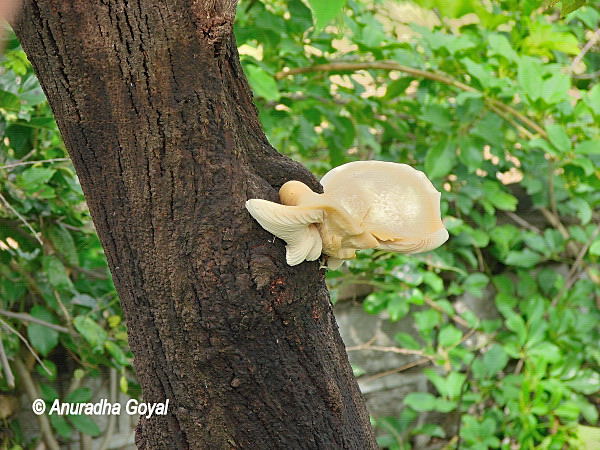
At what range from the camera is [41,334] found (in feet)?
5.63

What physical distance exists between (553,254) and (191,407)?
232cm

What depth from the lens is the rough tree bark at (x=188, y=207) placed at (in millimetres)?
708

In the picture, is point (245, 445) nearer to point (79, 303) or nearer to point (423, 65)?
point (79, 303)

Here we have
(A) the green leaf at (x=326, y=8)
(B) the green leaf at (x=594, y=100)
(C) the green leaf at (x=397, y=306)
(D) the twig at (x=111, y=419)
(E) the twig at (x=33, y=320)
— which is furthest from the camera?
(C) the green leaf at (x=397, y=306)

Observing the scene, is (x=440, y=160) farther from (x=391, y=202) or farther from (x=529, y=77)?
(x=391, y=202)

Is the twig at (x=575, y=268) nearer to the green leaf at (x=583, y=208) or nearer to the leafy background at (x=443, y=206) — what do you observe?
the leafy background at (x=443, y=206)

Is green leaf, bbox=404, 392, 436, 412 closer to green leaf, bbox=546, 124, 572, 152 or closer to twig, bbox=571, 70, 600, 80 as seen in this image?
green leaf, bbox=546, 124, 572, 152

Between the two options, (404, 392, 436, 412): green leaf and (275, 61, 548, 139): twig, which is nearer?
(275, 61, 548, 139): twig

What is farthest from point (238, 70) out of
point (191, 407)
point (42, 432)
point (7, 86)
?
point (42, 432)

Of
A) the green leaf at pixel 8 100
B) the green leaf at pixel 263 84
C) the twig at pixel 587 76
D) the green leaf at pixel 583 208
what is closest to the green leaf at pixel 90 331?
the green leaf at pixel 8 100

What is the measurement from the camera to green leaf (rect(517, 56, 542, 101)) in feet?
5.82

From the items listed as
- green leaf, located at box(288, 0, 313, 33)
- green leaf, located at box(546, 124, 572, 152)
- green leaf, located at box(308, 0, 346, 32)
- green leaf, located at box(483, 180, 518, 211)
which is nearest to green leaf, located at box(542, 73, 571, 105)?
green leaf, located at box(546, 124, 572, 152)

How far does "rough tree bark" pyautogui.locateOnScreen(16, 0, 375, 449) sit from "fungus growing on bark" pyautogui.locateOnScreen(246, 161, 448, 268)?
2 centimetres

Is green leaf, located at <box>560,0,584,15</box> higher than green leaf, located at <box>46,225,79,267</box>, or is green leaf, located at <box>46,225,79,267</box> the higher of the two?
green leaf, located at <box>560,0,584,15</box>
